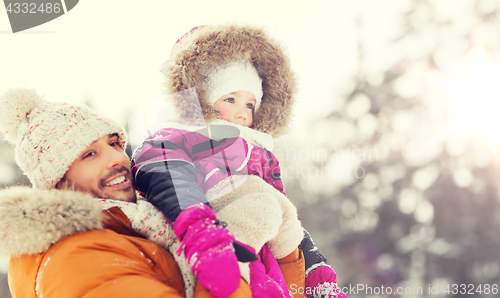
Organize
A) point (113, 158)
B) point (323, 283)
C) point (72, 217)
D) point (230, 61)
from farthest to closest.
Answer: point (230, 61) < point (323, 283) < point (113, 158) < point (72, 217)

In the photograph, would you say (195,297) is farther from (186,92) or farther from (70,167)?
(186,92)

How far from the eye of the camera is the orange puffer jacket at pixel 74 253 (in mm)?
929

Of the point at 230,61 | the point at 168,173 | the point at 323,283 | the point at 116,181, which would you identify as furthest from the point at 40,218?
the point at 323,283

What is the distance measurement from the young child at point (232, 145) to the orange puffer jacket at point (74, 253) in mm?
188

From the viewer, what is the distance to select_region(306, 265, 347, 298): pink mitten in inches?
63.7

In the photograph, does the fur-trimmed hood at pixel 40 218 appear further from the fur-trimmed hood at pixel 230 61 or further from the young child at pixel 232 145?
the fur-trimmed hood at pixel 230 61

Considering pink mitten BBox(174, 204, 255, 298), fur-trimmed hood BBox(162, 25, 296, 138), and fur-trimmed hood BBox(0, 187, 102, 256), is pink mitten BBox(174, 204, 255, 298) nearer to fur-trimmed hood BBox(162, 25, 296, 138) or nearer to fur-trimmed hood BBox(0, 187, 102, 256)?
fur-trimmed hood BBox(0, 187, 102, 256)

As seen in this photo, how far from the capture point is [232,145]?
1.51 m

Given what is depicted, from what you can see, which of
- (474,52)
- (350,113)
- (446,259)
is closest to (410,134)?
(350,113)

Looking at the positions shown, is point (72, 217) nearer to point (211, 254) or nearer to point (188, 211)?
point (188, 211)

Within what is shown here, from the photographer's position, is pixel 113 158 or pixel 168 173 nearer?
pixel 168 173

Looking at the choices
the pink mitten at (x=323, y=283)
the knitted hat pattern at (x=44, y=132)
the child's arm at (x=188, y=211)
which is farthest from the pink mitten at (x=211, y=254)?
the pink mitten at (x=323, y=283)

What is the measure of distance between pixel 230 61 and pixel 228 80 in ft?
0.39

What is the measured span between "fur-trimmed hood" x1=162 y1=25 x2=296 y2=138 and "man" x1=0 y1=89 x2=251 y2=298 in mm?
492
